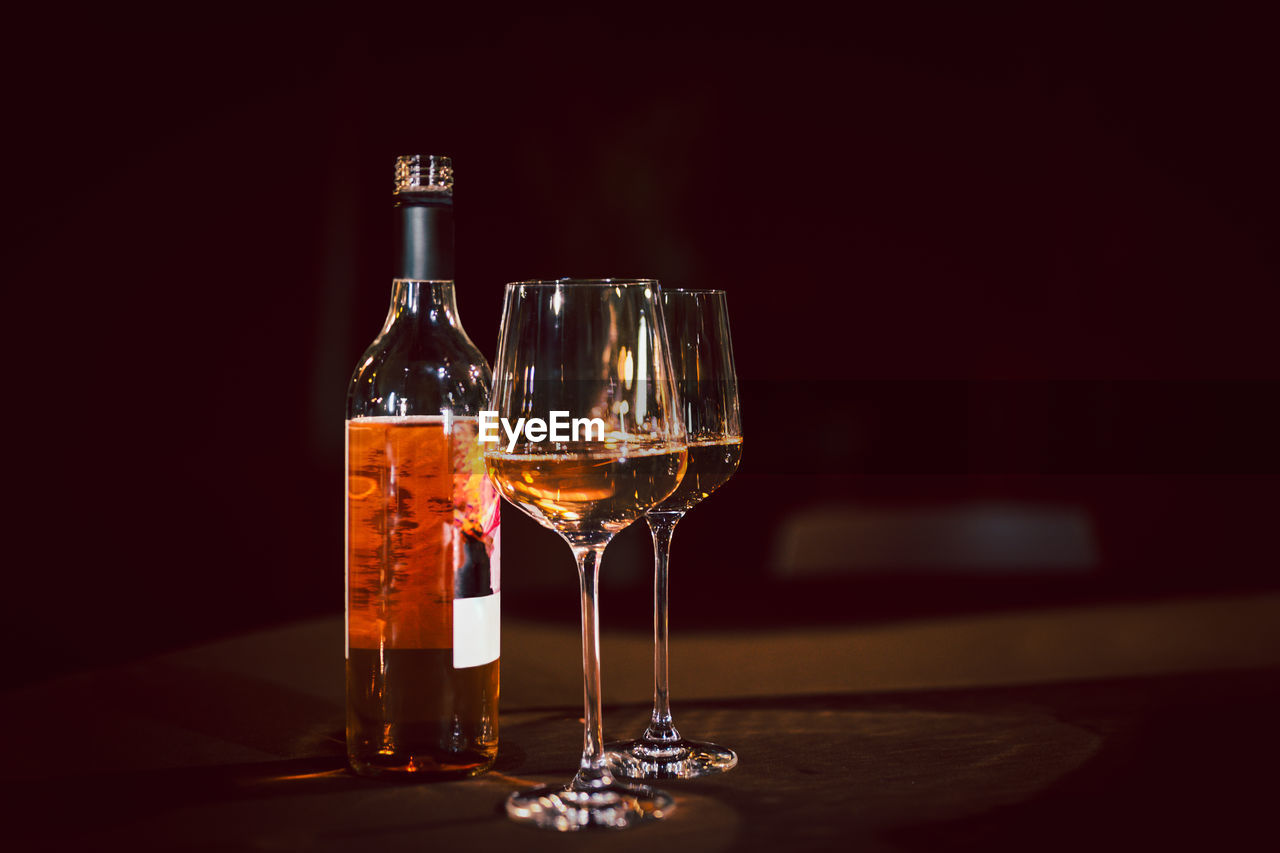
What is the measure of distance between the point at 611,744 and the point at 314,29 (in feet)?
3.20

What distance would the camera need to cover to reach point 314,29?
157 cm

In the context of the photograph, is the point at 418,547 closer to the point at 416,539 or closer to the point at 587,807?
the point at 416,539

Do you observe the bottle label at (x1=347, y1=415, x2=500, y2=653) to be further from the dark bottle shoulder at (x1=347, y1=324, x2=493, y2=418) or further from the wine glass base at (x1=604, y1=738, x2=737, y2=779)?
the wine glass base at (x1=604, y1=738, x2=737, y2=779)

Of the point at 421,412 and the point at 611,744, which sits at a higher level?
the point at 421,412

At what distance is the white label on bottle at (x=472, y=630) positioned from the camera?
924 mm

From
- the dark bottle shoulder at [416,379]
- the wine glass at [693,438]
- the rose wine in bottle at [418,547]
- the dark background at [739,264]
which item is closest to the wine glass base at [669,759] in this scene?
the wine glass at [693,438]

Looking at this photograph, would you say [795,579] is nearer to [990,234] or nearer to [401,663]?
[990,234]

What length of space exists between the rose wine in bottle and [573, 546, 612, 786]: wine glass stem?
0.12 m

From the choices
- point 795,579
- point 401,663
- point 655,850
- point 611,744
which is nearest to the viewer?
point 655,850

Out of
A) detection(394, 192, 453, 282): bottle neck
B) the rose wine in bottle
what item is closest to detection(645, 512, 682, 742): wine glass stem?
the rose wine in bottle

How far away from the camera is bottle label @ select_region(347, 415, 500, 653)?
3.01ft

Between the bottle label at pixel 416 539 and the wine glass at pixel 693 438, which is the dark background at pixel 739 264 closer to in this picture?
the wine glass at pixel 693 438

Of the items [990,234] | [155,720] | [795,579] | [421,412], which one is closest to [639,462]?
[421,412]

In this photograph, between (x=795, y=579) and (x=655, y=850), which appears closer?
(x=655, y=850)
